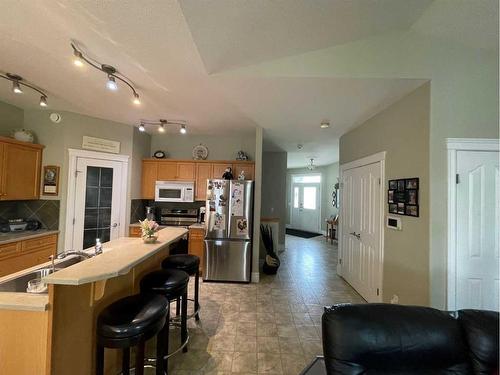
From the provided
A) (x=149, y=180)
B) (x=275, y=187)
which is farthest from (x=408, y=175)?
(x=149, y=180)

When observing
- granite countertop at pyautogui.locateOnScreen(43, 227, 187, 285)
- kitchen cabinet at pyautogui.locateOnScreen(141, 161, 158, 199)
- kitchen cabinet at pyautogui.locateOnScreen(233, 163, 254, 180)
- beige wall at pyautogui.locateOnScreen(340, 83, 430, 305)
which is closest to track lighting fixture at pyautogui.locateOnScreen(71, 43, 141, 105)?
granite countertop at pyautogui.locateOnScreen(43, 227, 187, 285)

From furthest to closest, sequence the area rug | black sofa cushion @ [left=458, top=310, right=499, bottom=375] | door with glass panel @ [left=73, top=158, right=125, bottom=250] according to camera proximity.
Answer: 1. the area rug
2. door with glass panel @ [left=73, top=158, right=125, bottom=250]
3. black sofa cushion @ [left=458, top=310, right=499, bottom=375]

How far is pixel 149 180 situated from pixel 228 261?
2.22 metres

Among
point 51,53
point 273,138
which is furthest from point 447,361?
point 273,138

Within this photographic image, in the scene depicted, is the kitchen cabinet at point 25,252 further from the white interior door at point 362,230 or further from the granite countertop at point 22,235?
the white interior door at point 362,230

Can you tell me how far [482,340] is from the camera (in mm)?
1211

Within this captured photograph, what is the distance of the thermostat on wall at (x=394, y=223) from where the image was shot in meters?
2.68

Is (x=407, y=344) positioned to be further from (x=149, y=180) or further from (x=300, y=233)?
(x=300, y=233)

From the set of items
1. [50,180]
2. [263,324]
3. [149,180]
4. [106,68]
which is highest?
[106,68]

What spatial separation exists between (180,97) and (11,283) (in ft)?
7.80

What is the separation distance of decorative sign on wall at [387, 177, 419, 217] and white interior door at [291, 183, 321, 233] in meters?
6.56

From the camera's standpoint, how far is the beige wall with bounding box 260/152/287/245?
6504mm

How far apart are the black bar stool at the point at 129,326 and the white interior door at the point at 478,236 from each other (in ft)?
8.65

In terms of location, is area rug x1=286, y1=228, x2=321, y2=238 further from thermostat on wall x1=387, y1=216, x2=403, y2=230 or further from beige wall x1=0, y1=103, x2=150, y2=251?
beige wall x1=0, y1=103, x2=150, y2=251
